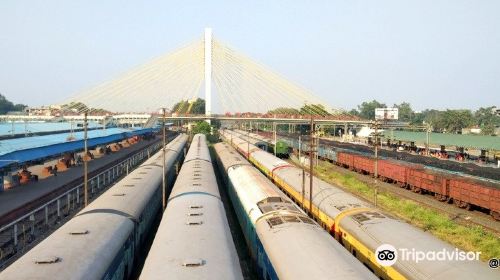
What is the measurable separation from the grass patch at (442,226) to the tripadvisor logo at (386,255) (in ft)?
35.9

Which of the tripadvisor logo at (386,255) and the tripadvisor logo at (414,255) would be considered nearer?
the tripadvisor logo at (414,255)

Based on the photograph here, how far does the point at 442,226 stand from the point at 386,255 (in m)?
16.5

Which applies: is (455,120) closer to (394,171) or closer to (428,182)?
(394,171)

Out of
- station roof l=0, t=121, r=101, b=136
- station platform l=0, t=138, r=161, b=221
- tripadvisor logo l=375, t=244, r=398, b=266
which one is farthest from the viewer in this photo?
station roof l=0, t=121, r=101, b=136

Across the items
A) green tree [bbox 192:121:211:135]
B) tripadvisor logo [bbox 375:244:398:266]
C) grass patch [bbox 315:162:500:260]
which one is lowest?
grass patch [bbox 315:162:500:260]

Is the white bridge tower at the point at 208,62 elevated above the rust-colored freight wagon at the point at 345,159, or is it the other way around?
the white bridge tower at the point at 208,62

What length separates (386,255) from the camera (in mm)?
14695

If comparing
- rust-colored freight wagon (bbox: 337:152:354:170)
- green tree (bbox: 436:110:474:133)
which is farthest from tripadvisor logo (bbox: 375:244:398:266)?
green tree (bbox: 436:110:474:133)

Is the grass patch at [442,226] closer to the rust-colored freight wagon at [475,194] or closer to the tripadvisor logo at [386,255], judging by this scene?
the rust-colored freight wagon at [475,194]

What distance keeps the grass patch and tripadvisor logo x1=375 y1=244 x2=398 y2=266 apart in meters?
10.9

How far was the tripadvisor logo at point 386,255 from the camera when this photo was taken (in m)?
14.3

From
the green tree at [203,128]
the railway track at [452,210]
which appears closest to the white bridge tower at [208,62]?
the green tree at [203,128]

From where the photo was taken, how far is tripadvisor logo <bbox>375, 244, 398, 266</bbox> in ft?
46.8

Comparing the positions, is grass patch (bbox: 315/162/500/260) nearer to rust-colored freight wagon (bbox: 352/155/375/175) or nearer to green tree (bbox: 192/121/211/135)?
rust-colored freight wagon (bbox: 352/155/375/175)
